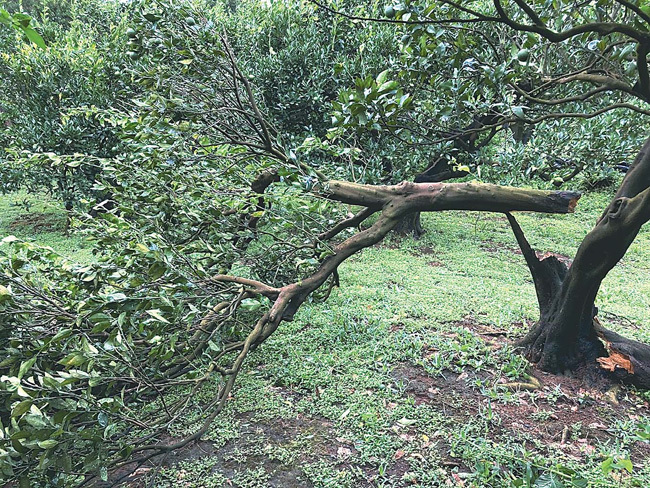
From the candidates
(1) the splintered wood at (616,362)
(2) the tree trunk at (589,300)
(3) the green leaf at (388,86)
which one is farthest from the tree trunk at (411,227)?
(3) the green leaf at (388,86)

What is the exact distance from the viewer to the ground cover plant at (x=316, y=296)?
6.84ft

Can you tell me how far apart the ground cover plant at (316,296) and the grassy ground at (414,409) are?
0.06 ft

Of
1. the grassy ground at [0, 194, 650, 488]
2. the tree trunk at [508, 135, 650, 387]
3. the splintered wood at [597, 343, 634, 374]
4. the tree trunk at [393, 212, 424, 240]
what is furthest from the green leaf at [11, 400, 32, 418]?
the tree trunk at [393, 212, 424, 240]

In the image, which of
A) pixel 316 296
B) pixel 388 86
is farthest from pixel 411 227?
pixel 388 86

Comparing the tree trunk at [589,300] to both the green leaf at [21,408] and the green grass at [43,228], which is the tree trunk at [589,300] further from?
the green grass at [43,228]

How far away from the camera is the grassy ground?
2555 mm

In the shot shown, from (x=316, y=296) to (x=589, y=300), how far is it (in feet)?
7.00

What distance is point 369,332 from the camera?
430 cm

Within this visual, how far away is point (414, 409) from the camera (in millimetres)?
3141

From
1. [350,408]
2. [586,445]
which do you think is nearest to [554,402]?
[586,445]

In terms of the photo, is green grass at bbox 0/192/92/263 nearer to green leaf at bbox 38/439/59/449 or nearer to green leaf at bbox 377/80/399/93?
green leaf at bbox 38/439/59/449

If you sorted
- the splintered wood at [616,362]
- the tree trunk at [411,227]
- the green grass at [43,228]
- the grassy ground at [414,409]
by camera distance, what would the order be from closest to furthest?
the grassy ground at [414,409]
the splintered wood at [616,362]
the green grass at [43,228]
the tree trunk at [411,227]

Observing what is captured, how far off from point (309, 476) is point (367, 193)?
72.7 inches

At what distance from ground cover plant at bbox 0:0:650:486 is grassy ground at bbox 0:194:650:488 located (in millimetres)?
20
